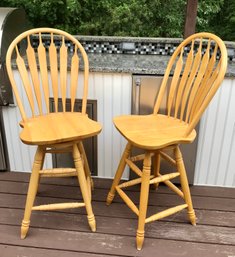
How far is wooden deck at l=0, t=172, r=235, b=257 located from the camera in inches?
56.8

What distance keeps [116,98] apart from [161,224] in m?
0.82

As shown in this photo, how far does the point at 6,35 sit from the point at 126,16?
208 cm

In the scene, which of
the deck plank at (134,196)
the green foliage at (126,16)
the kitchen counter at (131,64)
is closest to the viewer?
the kitchen counter at (131,64)

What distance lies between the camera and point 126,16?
348cm

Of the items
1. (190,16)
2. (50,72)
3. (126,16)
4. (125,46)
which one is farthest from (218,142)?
(126,16)

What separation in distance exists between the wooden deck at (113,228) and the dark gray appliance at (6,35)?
61cm

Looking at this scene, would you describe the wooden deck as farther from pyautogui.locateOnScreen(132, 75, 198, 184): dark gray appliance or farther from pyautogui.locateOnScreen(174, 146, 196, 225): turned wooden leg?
pyautogui.locateOnScreen(132, 75, 198, 184): dark gray appliance

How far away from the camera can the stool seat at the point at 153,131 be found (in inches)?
52.1

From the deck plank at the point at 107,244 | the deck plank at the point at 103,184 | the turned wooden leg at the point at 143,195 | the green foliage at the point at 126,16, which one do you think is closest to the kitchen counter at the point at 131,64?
the turned wooden leg at the point at 143,195

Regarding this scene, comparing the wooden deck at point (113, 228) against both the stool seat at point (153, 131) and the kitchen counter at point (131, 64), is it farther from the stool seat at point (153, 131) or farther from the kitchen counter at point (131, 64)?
the kitchen counter at point (131, 64)

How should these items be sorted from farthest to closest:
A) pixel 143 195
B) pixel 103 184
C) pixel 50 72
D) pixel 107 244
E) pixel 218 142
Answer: pixel 103 184 → pixel 218 142 → pixel 50 72 → pixel 107 244 → pixel 143 195

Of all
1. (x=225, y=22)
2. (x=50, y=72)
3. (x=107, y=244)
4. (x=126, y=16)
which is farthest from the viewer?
(x=225, y=22)

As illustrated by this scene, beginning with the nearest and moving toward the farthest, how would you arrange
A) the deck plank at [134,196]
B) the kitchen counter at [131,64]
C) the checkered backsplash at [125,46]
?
the kitchen counter at [131,64] < the deck plank at [134,196] < the checkered backsplash at [125,46]

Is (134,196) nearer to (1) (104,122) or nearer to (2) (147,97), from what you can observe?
(1) (104,122)
